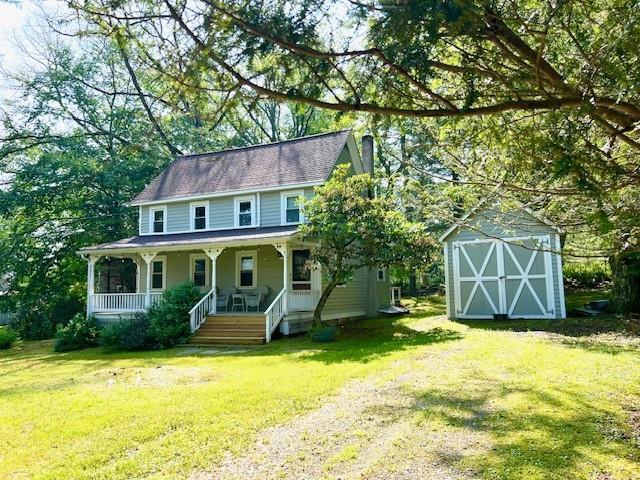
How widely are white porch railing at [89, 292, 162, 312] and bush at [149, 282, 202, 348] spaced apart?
2182 millimetres

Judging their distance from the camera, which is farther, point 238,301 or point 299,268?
point 238,301

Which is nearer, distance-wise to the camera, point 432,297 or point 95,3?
point 95,3

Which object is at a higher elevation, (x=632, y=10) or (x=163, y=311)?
(x=632, y=10)

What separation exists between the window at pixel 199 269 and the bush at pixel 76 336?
4160 mm

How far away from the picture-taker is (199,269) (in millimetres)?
18766

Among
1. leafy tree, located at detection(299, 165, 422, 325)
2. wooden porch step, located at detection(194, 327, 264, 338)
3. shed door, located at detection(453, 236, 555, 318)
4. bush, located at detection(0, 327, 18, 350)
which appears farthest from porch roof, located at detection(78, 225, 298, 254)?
shed door, located at detection(453, 236, 555, 318)

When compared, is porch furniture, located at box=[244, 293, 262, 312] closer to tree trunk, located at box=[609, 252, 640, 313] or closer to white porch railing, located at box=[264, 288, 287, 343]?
white porch railing, located at box=[264, 288, 287, 343]

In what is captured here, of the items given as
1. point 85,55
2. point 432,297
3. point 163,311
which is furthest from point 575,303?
point 85,55

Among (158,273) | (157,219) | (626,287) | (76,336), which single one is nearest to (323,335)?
(76,336)

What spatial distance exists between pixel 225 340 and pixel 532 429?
10169mm

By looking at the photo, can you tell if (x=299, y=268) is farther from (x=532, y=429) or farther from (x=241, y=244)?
(x=532, y=429)

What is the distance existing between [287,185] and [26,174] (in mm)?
13550

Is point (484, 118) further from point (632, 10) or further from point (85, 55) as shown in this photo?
point (85, 55)

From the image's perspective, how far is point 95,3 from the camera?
3.90m
